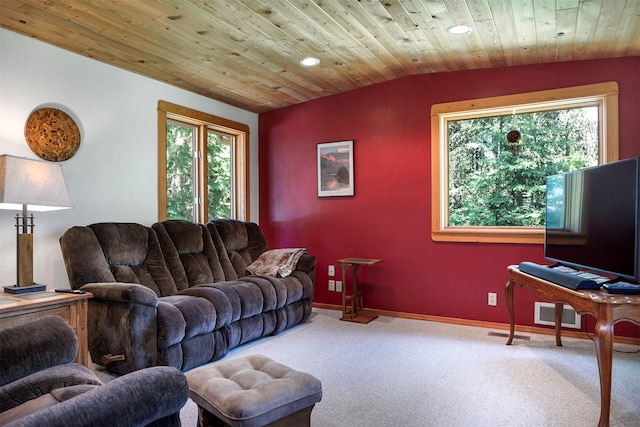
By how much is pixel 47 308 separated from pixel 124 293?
40 centimetres

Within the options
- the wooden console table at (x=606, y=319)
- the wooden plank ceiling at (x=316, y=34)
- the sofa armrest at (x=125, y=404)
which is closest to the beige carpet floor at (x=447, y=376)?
the wooden console table at (x=606, y=319)

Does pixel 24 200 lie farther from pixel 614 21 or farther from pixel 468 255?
pixel 614 21

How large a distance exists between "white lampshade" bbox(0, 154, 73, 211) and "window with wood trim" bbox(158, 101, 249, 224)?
1.36 metres

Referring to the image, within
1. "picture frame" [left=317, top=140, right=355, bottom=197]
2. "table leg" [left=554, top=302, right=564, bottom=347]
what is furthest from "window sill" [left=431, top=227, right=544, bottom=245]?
"picture frame" [left=317, top=140, right=355, bottom=197]

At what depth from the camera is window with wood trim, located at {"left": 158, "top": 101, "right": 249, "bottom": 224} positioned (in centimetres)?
395

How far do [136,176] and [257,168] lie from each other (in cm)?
180

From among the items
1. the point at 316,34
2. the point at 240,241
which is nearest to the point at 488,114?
the point at 316,34

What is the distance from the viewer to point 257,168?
5215 millimetres

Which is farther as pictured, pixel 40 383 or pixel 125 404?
pixel 40 383

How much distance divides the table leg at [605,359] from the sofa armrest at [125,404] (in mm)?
1984

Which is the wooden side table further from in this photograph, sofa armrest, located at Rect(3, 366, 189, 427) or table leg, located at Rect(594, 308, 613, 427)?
table leg, located at Rect(594, 308, 613, 427)

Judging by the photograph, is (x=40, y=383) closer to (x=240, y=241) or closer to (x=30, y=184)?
(x=30, y=184)

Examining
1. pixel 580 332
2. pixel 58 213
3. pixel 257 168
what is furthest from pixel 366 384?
pixel 257 168

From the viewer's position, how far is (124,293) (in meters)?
2.49
